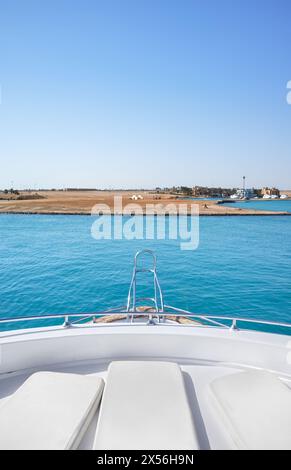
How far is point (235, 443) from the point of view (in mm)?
1099

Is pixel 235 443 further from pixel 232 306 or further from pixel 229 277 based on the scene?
pixel 229 277

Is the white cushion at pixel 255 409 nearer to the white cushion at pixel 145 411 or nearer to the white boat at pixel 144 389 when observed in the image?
the white boat at pixel 144 389

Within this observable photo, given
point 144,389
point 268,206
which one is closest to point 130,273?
point 144,389

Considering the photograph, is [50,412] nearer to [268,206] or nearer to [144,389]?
[144,389]

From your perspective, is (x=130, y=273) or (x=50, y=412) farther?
(x=130, y=273)

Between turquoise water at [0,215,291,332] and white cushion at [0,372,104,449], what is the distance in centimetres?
456

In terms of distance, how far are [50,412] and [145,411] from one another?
44 centimetres

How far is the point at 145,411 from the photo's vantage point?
117cm

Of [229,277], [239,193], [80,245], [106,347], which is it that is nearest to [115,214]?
[80,245]

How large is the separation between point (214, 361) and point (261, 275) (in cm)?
694

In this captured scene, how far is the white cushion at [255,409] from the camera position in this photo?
1058 mm

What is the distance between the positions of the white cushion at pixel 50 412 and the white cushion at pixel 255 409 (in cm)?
66

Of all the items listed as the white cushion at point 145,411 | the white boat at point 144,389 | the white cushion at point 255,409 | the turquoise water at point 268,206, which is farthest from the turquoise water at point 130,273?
the turquoise water at point 268,206
